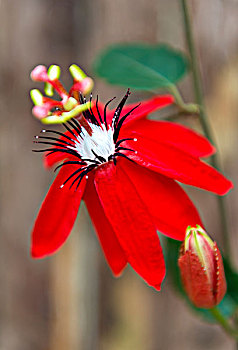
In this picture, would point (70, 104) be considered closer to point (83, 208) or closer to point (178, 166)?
point (178, 166)

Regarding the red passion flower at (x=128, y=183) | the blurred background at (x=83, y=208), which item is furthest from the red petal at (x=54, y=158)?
the blurred background at (x=83, y=208)

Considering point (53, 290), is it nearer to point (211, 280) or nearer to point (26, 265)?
point (26, 265)

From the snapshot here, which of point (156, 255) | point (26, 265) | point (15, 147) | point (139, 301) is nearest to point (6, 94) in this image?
point (15, 147)

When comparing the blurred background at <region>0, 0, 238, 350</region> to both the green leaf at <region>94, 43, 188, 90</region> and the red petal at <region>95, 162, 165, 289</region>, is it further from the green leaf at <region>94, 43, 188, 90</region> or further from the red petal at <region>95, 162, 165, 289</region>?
the red petal at <region>95, 162, 165, 289</region>

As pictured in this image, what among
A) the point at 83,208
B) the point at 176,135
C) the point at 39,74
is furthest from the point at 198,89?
the point at 83,208

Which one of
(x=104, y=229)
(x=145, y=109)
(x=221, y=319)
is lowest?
(x=221, y=319)
